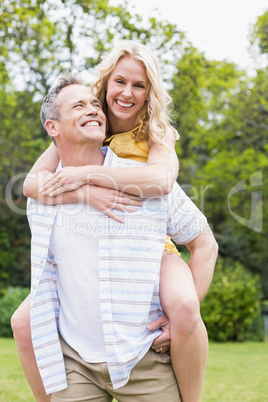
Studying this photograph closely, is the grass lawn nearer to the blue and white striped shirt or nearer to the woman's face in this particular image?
the blue and white striped shirt

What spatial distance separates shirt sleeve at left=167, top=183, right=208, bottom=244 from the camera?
2.41 meters

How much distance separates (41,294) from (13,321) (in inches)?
10.0

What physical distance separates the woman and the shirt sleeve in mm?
87

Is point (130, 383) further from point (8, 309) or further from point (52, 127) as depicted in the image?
point (8, 309)

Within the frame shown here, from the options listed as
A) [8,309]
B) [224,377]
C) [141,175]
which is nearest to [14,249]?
[8,309]

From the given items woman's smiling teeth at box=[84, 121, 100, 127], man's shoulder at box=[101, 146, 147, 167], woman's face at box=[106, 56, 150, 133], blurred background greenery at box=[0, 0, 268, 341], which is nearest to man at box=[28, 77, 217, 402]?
woman's smiling teeth at box=[84, 121, 100, 127]

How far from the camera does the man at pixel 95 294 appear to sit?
2.17 m

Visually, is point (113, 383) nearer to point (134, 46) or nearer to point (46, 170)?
point (46, 170)

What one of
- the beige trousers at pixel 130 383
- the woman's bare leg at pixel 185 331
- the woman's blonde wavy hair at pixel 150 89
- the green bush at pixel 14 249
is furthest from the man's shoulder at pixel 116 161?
the green bush at pixel 14 249

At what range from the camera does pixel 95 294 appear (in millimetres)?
2205

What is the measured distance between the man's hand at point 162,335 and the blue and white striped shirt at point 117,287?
24mm

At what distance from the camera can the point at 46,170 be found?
8.30 feet

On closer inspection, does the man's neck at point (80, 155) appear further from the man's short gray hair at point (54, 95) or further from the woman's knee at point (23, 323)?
the woman's knee at point (23, 323)

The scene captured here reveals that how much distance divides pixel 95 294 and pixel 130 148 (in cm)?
78
